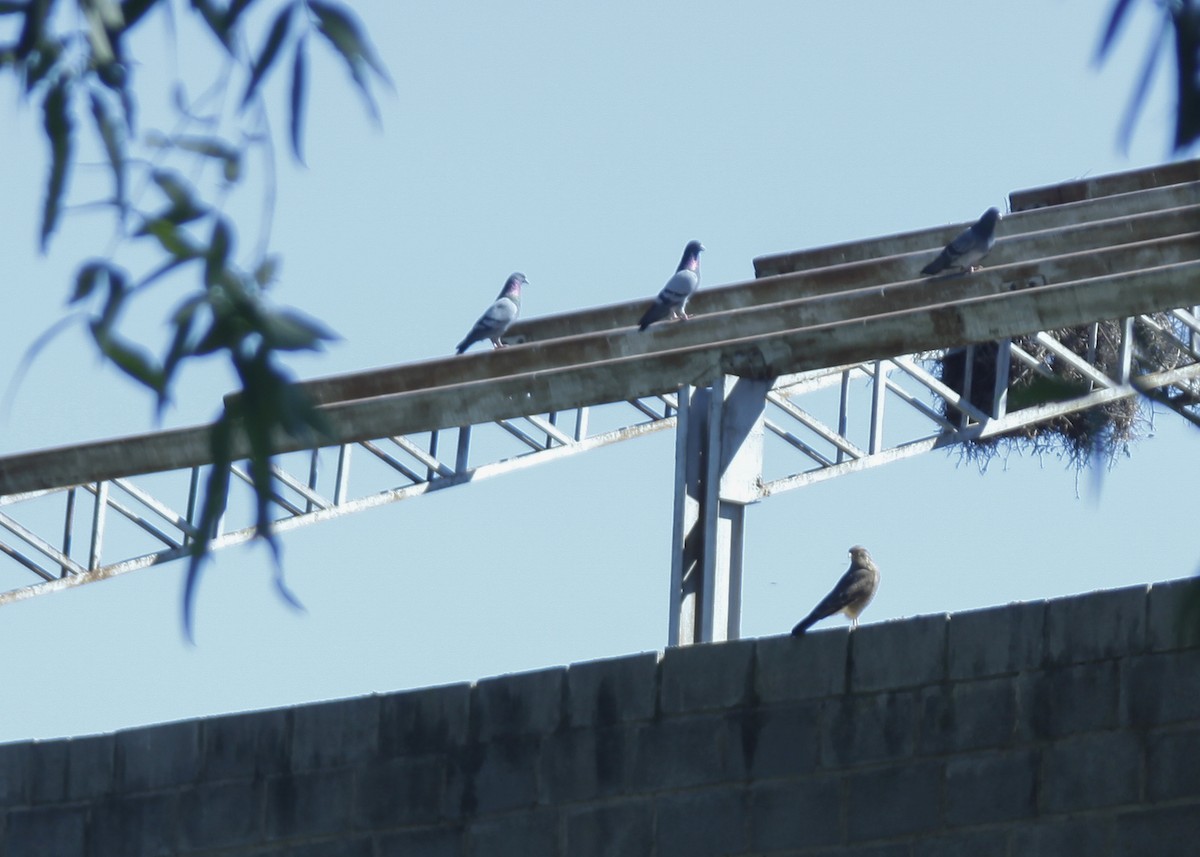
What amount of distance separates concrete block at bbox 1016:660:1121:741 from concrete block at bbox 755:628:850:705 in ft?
1.85

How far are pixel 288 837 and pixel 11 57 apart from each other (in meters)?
4.40

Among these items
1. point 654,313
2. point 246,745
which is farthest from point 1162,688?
point 654,313

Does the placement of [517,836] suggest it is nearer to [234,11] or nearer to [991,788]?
[991,788]

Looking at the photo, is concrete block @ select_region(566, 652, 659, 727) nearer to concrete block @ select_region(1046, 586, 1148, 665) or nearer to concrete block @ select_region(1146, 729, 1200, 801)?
concrete block @ select_region(1046, 586, 1148, 665)

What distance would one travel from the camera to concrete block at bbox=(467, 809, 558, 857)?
632 centimetres

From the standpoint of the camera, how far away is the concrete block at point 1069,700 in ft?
17.8

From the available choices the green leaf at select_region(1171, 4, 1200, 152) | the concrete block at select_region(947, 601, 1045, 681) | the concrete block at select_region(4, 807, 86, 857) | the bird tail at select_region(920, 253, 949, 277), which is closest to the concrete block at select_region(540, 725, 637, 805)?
the concrete block at select_region(947, 601, 1045, 681)

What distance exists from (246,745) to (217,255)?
459cm

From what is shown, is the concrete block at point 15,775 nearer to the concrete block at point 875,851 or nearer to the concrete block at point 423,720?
the concrete block at point 423,720

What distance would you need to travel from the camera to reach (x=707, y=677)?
6211 millimetres

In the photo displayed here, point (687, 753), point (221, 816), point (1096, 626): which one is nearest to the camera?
point (1096, 626)

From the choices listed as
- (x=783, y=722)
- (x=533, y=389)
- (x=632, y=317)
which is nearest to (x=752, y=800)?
(x=783, y=722)

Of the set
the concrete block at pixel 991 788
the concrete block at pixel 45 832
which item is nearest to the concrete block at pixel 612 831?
the concrete block at pixel 991 788

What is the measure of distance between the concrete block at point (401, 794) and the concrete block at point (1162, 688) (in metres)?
2.14
